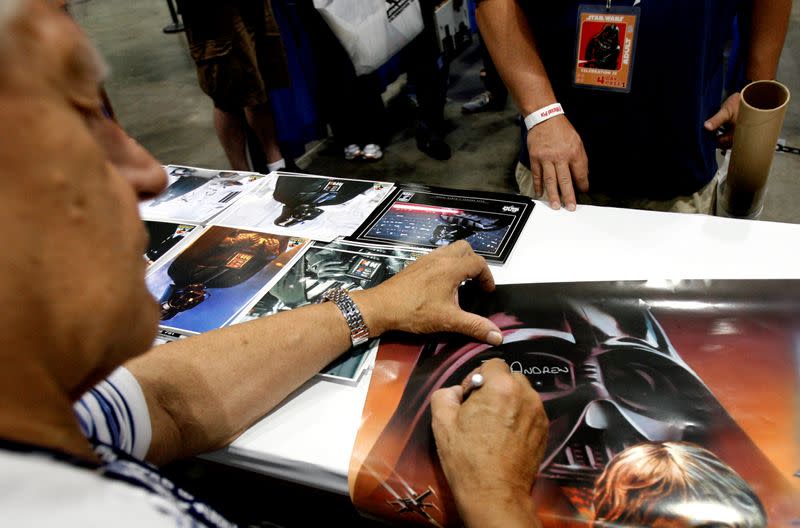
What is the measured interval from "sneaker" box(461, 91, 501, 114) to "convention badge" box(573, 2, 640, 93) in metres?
2.34

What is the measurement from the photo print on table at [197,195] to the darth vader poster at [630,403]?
2.10ft

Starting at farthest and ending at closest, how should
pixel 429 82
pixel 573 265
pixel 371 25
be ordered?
pixel 429 82, pixel 371 25, pixel 573 265

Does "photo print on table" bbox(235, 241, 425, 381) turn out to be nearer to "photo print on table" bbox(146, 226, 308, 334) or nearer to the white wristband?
"photo print on table" bbox(146, 226, 308, 334)

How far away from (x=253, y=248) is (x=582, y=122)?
759 mm

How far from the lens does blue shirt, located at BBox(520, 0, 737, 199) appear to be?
1.05 meters

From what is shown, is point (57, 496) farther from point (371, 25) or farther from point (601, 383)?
point (371, 25)

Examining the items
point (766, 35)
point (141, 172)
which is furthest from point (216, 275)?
point (766, 35)

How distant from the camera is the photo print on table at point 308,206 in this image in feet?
3.82

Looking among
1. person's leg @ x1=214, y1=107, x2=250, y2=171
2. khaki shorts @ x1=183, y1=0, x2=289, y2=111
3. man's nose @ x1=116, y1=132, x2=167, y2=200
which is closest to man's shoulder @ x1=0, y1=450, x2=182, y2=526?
man's nose @ x1=116, y1=132, x2=167, y2=200

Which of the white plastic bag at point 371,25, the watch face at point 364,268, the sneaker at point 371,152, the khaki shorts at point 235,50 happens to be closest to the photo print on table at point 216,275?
the watch face at point 364,268

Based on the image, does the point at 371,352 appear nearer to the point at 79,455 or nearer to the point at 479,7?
the point at 79,455

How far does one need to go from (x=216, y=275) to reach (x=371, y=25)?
1.69 m

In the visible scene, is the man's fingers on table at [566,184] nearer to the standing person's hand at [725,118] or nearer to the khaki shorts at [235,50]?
the standing person's hand at [725,118]

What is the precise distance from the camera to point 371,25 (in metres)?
2.38
